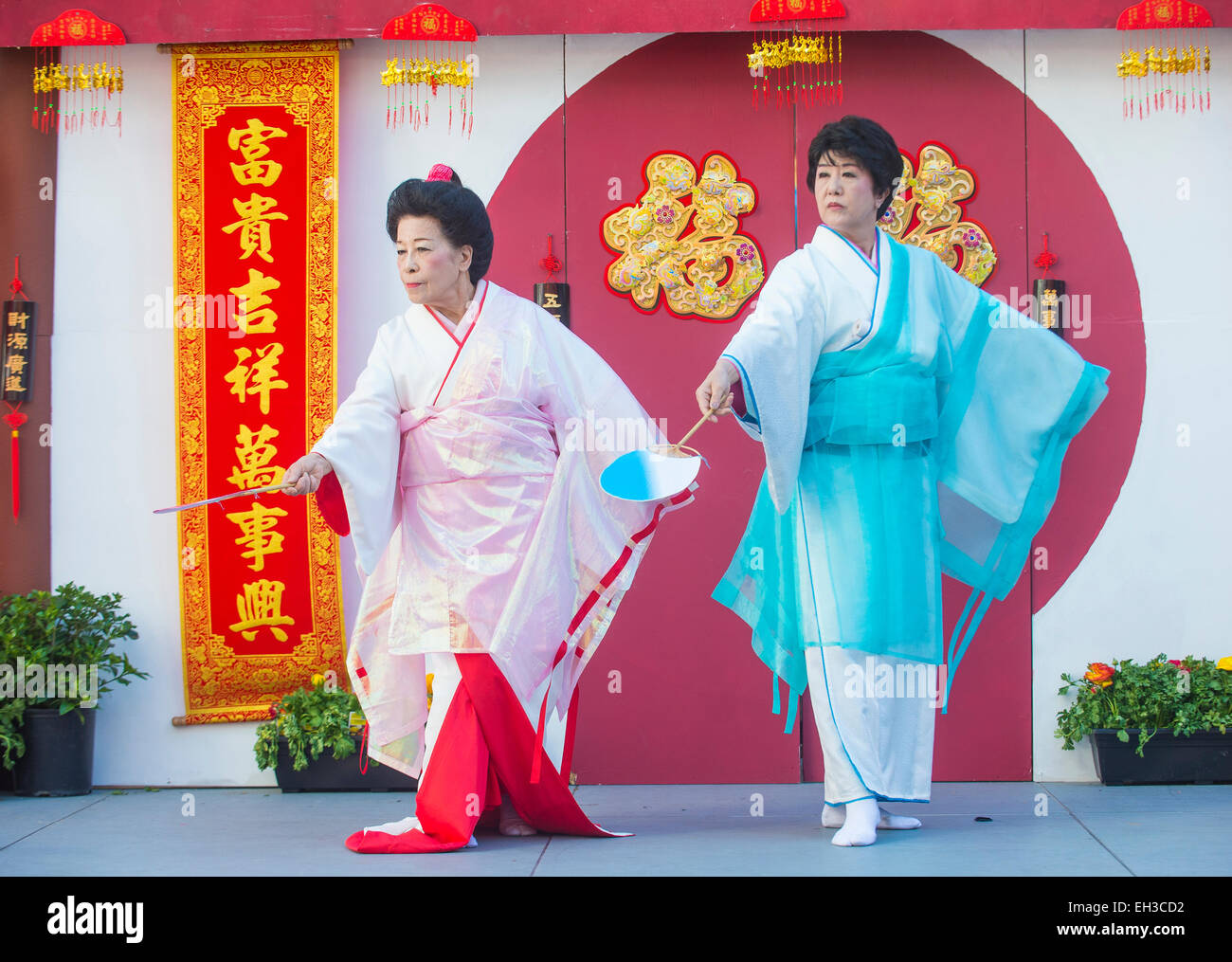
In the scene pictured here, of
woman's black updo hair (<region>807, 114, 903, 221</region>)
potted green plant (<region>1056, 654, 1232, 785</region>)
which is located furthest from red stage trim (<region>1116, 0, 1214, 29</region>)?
potted green plant (<region>1056, 654, 1232, 785</region>)

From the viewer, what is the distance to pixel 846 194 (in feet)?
13.4

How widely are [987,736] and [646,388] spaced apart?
1.74m

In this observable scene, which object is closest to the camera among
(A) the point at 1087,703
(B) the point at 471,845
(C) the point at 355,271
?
(B) the point at 471,845

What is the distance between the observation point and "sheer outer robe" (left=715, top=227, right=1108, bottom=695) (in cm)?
392

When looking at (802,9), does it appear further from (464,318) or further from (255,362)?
(255,362)

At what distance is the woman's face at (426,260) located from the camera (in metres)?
4.04

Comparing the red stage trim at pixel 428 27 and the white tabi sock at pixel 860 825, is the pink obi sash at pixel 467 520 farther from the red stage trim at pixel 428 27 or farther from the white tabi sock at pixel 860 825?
the red stage trim at pixel 428 27

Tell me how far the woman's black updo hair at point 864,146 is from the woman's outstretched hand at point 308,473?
1700 millimetres

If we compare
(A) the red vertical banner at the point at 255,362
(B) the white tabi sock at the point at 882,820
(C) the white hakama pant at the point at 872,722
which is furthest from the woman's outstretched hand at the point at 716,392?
(A) the red vertical banner at the point at 255,362

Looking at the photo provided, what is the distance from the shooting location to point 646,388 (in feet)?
16.6

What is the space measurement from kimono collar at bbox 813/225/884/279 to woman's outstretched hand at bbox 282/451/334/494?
5.12ft

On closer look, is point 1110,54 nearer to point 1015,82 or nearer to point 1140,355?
point 1015,82

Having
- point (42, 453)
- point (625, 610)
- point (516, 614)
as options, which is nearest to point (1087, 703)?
point (625, 610)

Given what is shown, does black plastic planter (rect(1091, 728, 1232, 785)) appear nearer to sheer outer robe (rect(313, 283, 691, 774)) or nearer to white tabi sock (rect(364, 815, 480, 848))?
sheer outer robe (rect(313, 283, 691, 774))
